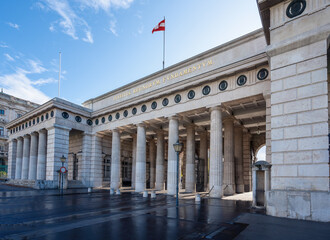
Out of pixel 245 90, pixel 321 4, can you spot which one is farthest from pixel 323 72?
pixel 245 90

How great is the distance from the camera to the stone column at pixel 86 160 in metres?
37.5

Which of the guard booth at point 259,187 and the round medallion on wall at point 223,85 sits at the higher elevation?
the round medallion on wall at point 223,85

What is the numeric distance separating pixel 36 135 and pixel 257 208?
37.3 meters

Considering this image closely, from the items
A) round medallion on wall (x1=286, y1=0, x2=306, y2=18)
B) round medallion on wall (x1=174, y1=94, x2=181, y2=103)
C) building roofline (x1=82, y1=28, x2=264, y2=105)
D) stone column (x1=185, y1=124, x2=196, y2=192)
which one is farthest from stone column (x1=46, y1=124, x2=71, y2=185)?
round medallion on wall (x1=286, y1=0, x2=306, y2=18)

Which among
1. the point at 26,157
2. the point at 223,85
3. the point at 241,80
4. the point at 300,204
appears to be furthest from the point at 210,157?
the point at 26,157

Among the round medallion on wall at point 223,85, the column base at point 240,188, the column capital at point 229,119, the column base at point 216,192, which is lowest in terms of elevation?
the column base at point 240,188

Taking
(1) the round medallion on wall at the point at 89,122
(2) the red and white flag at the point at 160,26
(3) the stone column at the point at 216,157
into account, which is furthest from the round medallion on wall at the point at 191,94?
(1) the round medallion on wall at the point at 89,122

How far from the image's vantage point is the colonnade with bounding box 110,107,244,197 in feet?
78.6

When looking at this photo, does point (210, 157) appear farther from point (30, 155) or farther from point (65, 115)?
point (30, 155)

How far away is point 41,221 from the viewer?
1147 cm

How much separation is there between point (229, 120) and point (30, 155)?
33.2 m

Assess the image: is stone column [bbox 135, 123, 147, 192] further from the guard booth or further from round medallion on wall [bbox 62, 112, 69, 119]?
the guard booth

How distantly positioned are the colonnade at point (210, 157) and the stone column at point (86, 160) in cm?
538

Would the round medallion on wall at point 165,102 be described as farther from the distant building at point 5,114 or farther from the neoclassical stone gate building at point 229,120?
the distant building at point 5,114
